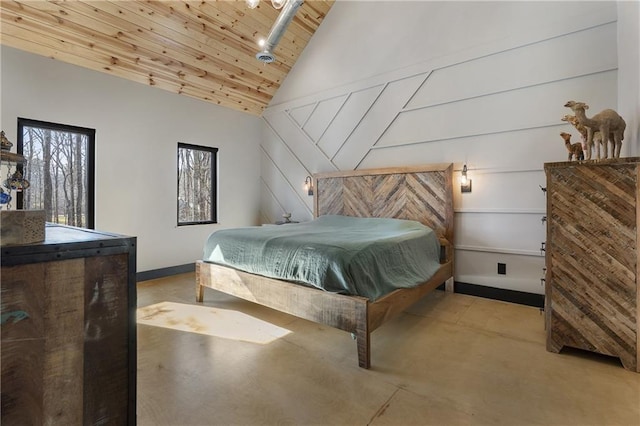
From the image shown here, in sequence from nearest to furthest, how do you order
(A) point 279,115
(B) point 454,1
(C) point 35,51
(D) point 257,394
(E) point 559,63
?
(D) point 257,394
(E) point 559,63
(C) point 35,51
(B) point 454,1
(A) point 279,115

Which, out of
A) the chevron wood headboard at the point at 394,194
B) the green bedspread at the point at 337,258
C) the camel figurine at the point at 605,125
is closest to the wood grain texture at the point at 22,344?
the green bedspread at the point at 337,258

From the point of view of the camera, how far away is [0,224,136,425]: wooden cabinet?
2.74ft

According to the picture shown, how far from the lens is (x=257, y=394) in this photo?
69.9 inches

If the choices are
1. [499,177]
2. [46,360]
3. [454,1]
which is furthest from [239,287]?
[454,1]

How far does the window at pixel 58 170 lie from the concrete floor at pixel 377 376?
2.09 metres

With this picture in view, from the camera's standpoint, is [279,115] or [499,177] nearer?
[499,177]

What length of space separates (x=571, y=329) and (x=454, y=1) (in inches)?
150

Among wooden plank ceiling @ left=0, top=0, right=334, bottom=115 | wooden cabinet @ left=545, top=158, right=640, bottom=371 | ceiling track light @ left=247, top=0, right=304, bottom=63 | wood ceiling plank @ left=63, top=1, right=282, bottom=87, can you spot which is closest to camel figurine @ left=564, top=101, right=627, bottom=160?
wooden cabinet @ left=545, top=158, right=640, bottom=371

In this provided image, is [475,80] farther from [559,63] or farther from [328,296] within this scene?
[328,296]

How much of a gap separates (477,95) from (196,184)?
438 cm

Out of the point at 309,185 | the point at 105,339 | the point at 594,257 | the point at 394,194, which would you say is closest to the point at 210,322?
the point at 105,339

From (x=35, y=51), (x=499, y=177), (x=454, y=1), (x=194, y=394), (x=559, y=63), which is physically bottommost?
(x=194, y=394)

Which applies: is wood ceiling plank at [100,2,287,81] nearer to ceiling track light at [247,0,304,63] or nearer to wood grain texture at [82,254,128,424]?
ceiling track light at [247,0,304,63]

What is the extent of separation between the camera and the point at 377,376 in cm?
196
